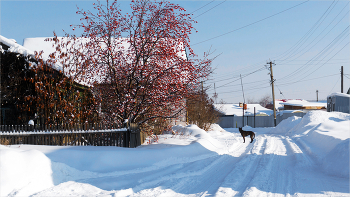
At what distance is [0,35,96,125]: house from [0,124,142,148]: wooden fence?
1.31m

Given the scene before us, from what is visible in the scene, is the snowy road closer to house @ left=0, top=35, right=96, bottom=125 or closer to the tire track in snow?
the tire track in snow

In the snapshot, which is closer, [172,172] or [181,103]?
A: [172,172]

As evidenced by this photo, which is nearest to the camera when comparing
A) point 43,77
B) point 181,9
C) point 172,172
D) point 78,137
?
point 172,172

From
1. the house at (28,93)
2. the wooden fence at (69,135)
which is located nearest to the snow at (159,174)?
the wooden fence at (69,135)

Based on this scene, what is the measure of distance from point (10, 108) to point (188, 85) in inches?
309

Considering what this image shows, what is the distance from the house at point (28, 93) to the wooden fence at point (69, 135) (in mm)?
1308

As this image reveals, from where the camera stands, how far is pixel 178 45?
11.4 metres

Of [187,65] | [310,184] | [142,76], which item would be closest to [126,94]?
[142,76]

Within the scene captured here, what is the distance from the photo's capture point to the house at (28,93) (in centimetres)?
1162

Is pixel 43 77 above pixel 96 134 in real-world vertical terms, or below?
above

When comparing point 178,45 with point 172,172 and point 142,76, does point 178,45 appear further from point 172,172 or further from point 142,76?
point 172,172

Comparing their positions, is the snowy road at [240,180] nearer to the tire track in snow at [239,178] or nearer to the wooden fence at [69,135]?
the tire track in snow at [239,178]

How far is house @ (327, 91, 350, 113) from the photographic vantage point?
3344 centimetres

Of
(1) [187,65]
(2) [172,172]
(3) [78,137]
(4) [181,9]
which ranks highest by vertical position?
(4) [181,9]
